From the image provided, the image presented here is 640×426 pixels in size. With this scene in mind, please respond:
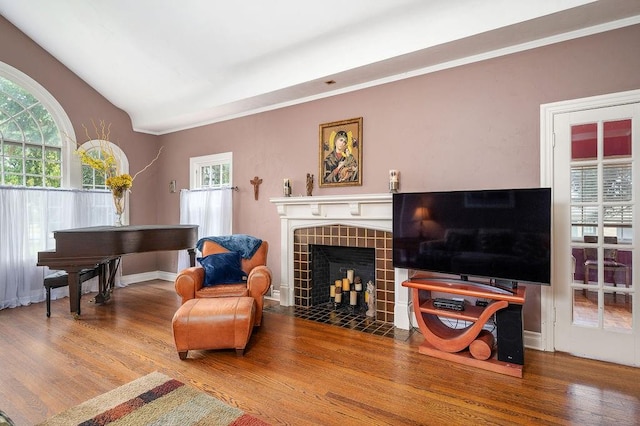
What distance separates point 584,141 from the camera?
280 cm

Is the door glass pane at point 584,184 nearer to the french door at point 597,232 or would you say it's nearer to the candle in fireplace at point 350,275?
the french door at point 597,232

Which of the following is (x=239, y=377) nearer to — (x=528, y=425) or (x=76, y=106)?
(x=528, y=425)

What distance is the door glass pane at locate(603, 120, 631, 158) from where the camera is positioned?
264cm

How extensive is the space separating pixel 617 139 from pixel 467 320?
1894 millimetres

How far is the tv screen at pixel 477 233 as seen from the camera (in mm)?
2586

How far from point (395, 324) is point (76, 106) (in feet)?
18.0

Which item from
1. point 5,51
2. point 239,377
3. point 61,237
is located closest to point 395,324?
point 239,377

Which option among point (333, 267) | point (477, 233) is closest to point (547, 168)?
point (477, 233)

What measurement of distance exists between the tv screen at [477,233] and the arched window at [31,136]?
490cm

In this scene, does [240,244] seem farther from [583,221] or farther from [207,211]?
[583,221]

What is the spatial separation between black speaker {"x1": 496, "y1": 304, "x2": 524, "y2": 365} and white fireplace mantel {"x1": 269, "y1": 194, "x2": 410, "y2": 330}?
0.99 meters

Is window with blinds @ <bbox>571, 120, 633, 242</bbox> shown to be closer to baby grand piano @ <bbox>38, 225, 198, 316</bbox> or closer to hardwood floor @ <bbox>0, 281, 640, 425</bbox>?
hardwood floor @ <bbox>0, 281, 640, 425</bbox>

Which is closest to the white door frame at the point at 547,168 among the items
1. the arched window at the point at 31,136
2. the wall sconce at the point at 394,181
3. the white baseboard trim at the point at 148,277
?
the wall sconce at the point at 394,181

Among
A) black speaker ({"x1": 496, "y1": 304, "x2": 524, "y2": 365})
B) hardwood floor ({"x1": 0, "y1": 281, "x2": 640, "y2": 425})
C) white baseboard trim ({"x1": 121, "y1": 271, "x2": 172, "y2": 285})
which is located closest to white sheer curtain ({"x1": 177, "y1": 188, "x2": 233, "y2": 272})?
white baseboard trim ({"x1": 121, "y1": 271, "x2": 172, "y2": 285})
